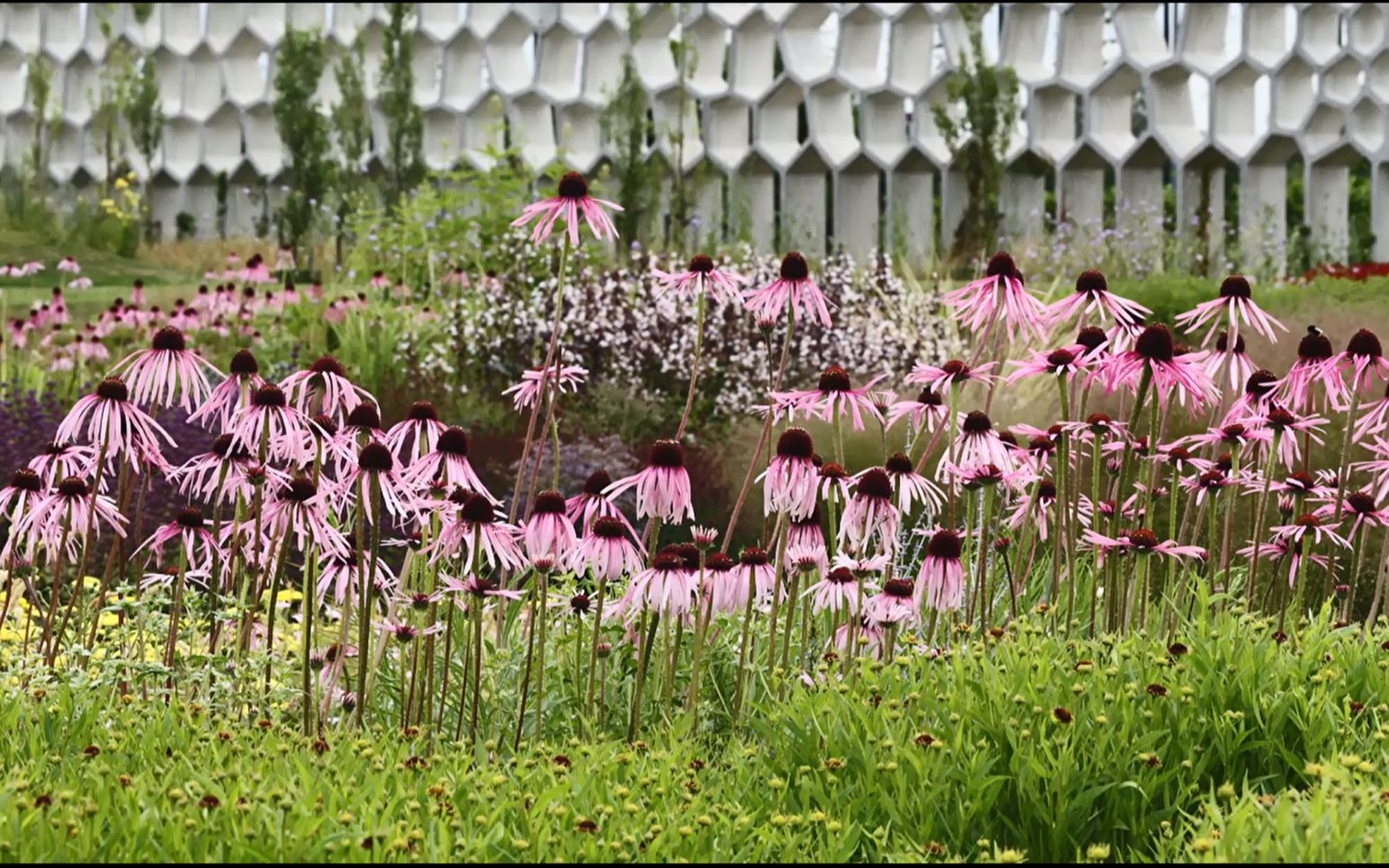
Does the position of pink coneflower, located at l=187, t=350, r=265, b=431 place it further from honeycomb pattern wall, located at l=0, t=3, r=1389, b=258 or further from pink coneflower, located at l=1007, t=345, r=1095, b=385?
honeycomb pattern wall, located at l=0, t=3, r=1389, b=258

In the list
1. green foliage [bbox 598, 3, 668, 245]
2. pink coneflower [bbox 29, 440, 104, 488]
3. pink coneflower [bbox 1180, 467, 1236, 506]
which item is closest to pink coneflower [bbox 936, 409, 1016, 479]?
pink coneflower [bbox 1180, 467, 1236, 506]

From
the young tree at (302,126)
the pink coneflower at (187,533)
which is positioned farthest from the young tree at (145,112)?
the pink coneflower at (187,533)

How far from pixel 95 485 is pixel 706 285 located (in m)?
1.22

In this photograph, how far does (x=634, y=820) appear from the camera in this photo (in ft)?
7.24

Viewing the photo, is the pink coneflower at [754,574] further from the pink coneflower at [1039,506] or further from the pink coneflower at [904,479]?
the pink coneflower at [1039,506]

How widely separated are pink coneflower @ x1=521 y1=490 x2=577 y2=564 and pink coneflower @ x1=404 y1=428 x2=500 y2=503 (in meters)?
0.12

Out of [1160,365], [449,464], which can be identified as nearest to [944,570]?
[1160,365]

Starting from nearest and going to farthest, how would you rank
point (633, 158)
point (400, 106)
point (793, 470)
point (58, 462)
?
point (793, 470) → point (58, 462) → point (633, 158) → point (400, 106)

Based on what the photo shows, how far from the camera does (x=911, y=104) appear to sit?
57.9 ft

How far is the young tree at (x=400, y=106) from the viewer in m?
16.6

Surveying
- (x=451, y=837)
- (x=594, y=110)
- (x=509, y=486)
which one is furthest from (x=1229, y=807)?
(x=594, y=110)

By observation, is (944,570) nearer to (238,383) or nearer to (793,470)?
(793,470)

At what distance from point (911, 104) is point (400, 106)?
5.56 m

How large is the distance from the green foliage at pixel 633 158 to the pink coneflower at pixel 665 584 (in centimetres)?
1253
